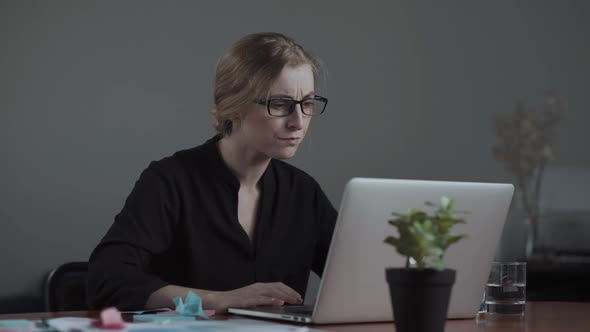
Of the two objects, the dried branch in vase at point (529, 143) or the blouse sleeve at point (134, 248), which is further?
the dried branch in vase at point (529, 143)

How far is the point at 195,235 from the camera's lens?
2.20m

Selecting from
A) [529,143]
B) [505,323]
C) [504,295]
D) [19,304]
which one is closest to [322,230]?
[504,295]

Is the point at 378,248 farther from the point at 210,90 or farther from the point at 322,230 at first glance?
the point at 210,90

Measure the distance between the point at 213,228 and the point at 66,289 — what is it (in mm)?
508

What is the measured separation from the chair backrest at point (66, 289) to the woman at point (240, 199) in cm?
28

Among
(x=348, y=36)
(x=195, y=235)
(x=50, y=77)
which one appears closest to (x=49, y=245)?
(x=50, y=77)

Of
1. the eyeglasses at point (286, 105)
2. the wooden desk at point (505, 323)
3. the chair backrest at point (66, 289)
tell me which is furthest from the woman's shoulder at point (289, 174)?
the wooden desk at point (505, 323)

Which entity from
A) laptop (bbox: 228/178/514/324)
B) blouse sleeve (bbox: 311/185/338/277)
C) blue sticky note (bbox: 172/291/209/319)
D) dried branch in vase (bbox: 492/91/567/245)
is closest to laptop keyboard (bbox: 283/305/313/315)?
laptop (bbox: 228/178/514/324)

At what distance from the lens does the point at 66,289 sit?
2.41 metres

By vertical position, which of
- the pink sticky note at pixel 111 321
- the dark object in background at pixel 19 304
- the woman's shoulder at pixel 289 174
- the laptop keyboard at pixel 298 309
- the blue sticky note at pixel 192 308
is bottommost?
the dark object in background at pixel 19 304

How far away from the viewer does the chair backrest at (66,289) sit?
92.8 inches

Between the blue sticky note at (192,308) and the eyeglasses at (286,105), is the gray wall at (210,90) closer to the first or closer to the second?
the eyeglasses at (286,105)

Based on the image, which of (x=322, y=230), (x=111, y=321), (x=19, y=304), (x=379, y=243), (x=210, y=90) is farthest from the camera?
(x=210, y=90)

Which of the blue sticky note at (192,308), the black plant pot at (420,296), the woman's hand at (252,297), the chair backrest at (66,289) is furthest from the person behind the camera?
the chair backrest at (66,289)
